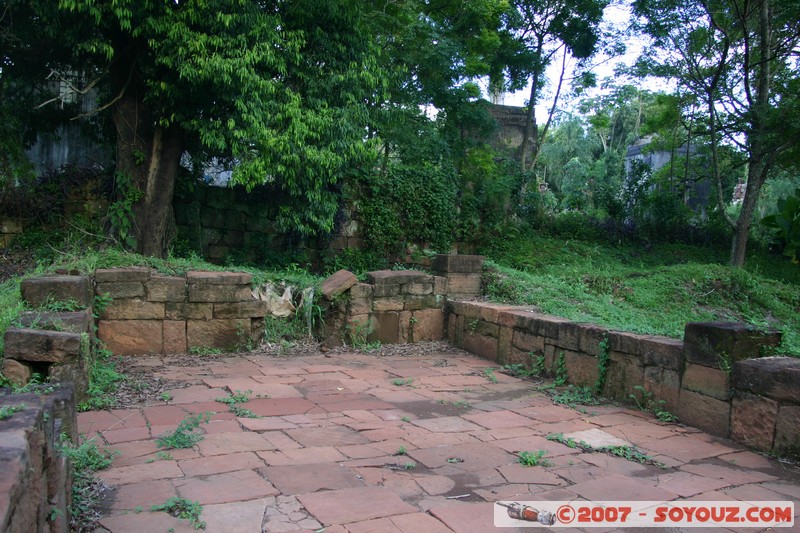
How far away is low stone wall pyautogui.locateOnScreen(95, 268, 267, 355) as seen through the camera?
6.41 metres

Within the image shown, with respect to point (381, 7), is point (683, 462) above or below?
below

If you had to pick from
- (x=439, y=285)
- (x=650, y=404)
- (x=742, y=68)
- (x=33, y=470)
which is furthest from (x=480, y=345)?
(x=742, y=68)

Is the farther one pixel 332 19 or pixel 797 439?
pixel 332 19

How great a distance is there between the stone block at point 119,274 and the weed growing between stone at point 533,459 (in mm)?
4614

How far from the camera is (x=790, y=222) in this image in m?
9.31

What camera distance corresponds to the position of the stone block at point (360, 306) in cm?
741

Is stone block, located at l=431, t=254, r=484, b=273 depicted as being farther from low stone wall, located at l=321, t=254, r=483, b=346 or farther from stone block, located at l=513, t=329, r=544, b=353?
stone block, located at l=513, t=329, r=544, b=353

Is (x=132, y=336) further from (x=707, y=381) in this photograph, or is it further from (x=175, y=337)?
(x=707, y=381)

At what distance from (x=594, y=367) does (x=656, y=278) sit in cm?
475

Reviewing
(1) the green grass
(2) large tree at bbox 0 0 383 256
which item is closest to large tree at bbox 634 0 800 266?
(1) the green grass

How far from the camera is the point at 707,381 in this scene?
14.8 feet

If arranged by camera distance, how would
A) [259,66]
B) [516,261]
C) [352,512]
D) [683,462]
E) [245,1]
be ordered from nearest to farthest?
[352,512], [683,462], [245,1], [259,66], [516,261]

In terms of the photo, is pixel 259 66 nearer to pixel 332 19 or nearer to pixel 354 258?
pixel 332 19

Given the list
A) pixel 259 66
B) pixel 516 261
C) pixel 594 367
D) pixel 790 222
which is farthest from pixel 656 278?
pixel 259 66
